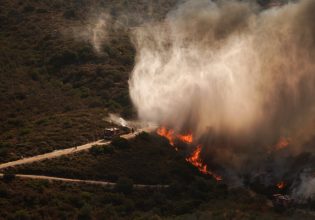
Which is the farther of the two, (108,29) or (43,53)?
(108,29)

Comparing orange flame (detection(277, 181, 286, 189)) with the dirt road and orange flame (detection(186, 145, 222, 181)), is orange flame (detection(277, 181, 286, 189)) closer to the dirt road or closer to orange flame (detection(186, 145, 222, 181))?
orange flame (detection(186, 145, 222, 181))

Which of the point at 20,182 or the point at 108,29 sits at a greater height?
the point at 108,29

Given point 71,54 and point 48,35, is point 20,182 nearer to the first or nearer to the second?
point 71,54

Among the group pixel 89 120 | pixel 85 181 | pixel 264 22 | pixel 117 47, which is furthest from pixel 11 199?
pixel 117 47

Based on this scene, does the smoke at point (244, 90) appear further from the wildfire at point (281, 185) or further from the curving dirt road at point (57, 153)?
the curving dirt road at point (57, 153)

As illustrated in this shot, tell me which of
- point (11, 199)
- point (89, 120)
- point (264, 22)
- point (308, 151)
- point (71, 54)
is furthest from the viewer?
point (71, 54)

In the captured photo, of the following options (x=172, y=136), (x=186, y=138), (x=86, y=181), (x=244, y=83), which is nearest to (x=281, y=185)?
(x=186, y=138)
